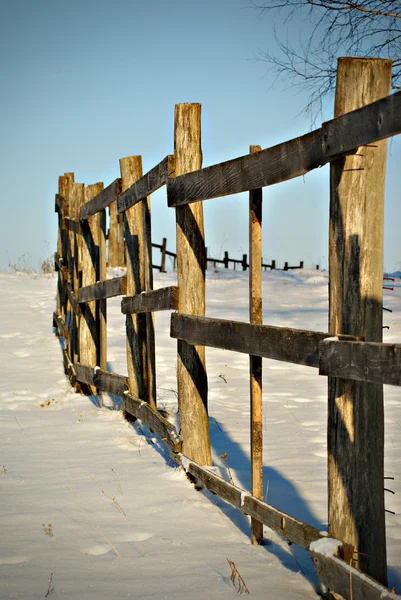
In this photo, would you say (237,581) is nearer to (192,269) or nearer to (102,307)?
(192,269)

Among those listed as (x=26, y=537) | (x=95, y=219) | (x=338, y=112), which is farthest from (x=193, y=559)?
(x=95, y=219)

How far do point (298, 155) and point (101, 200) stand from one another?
166 inches

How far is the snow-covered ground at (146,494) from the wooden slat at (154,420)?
0.68 ft

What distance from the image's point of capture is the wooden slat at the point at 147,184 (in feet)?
14.9

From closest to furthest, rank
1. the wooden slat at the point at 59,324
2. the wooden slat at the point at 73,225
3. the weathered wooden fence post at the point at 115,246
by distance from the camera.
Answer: the wooden slat at the point at 73,225 → the wooden slat at the point at 59,324 → the weathered wooden fence post at the point at 115,246

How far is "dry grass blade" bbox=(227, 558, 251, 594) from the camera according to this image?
2.83 metres

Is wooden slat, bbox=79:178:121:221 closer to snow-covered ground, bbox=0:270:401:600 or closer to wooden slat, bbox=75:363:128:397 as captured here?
wooden slat, bbox=75:363:128:397

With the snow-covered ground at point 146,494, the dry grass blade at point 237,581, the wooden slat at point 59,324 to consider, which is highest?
the wooden slat at point 59,324

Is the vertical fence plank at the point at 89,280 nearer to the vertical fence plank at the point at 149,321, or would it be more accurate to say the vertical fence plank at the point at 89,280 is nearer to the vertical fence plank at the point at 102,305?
the vertical fence plank at the point at 102,305

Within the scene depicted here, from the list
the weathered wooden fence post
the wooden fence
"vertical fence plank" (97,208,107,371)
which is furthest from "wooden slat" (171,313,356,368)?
the weathered wooden fence post

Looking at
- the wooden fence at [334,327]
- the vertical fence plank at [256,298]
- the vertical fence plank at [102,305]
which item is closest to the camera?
the wooden fence at [334,327]

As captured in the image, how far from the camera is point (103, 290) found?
21.7ft

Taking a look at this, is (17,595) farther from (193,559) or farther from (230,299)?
(230,299)

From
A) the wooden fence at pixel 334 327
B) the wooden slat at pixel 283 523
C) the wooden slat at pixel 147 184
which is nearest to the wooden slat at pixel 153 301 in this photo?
the wooden fence at pixel 334 327
